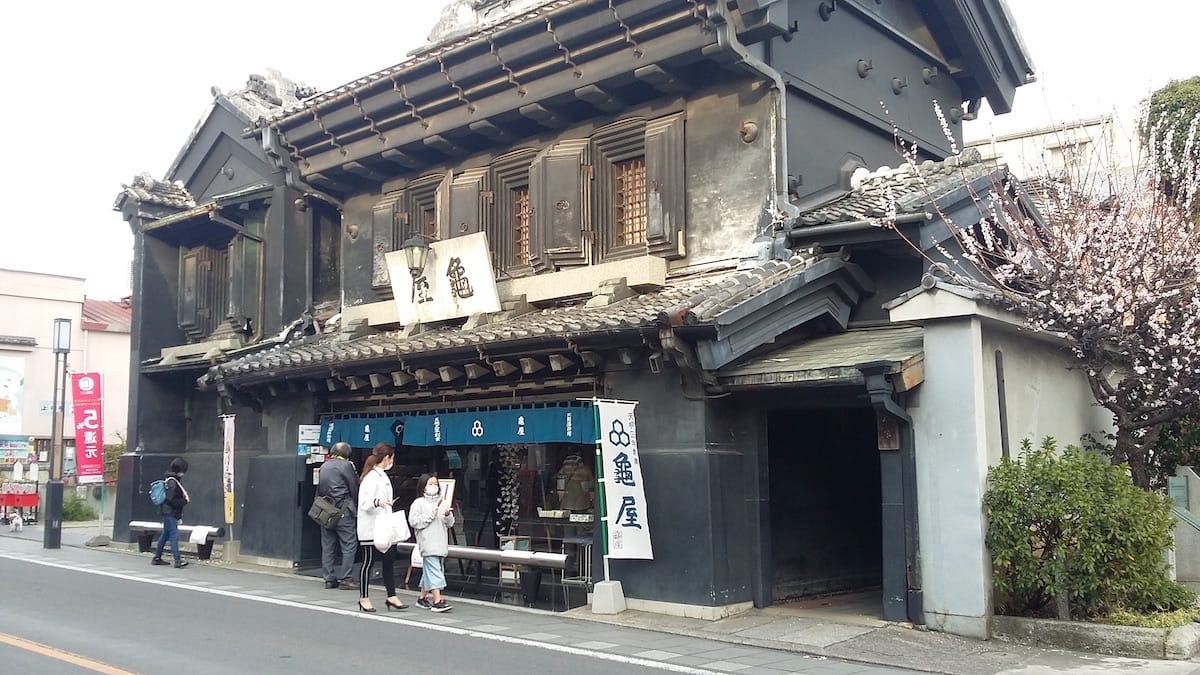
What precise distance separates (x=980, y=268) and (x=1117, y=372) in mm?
3234

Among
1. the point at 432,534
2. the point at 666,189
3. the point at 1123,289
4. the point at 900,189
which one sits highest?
the point at 666,189

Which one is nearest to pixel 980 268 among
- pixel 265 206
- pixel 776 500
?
pixel 776 500

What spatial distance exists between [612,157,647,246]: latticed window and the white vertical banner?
348 centimetres

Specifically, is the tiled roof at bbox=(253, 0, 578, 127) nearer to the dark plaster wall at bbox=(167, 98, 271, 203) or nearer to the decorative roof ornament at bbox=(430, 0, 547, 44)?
the dark plaster wall at bbox=(167, 98, 271, 203)

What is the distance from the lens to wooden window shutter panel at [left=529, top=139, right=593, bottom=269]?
15.4 metres

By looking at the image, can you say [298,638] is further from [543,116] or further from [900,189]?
[900,189]

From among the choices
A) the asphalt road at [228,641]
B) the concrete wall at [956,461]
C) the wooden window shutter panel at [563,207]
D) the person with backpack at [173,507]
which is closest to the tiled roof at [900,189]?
the concrete wall at [956,461]

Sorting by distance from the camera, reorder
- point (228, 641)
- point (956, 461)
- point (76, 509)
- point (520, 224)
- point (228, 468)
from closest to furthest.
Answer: point (228, 641) < point (956, 461) < point (520, 224) < point (228, 468) < point (76, 509)

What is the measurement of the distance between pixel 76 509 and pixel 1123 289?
3133cm

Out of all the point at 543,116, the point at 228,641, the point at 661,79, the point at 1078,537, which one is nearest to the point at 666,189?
the point at 661,79

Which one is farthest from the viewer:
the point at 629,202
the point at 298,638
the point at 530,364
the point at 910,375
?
the point at 629,202

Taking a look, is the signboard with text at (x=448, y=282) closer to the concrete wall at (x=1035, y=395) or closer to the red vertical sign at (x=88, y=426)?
the concrete wall at (x=1035, y=395)

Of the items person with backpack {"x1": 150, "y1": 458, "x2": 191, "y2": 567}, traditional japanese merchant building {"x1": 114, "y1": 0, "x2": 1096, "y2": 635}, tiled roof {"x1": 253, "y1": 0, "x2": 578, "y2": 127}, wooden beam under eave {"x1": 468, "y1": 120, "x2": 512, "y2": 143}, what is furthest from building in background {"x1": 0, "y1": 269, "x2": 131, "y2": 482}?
wooden beam under eave {"x1": 468, "y1": 120, "x2": 512, "y2": 143}

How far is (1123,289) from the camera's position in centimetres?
1160
